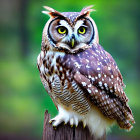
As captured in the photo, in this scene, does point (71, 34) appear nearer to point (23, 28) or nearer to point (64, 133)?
point (64, 133)

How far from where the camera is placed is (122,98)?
275 centimetres

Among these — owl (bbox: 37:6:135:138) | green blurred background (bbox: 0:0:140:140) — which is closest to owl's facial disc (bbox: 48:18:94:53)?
owl (bbox: 37:6:135:138)

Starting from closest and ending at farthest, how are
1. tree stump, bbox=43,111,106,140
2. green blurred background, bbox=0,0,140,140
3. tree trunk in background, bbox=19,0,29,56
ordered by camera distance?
tree stump, bbox=43,111,106,140
green blurred background, bbox=0,0,140,140
tree trunk in background, bbox=19,0,29,56

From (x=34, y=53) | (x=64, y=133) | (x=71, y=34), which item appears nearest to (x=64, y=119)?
(x=64, y=133)

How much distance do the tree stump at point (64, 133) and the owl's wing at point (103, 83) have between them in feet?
0.74

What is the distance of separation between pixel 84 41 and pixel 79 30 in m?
0.09

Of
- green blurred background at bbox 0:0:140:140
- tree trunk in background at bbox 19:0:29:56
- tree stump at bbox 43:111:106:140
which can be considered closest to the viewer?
tree stump at bbox 43:111:106:140

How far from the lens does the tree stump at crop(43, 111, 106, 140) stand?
256 centimetres

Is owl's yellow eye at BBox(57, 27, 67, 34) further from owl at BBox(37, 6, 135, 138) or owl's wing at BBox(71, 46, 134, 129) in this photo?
owl's wing at BBox(71, 46, 134, 129)

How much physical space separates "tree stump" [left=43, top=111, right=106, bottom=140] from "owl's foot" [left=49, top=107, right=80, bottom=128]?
0.09ft

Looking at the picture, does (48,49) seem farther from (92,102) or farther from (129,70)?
(129,70)

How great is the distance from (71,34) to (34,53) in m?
3.26

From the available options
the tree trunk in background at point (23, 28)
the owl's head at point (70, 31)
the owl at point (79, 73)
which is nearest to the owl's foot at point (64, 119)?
the owl at point (79, 73)

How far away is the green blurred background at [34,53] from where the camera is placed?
19.6ft
